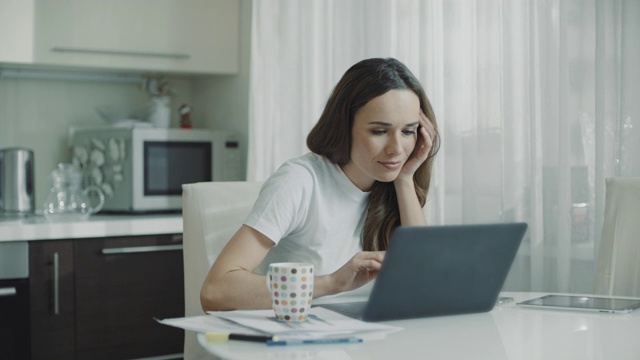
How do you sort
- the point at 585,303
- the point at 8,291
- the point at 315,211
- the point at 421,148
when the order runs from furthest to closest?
the point at 8,291, the point at 421,148, the point at 315,211, the point at 585,303

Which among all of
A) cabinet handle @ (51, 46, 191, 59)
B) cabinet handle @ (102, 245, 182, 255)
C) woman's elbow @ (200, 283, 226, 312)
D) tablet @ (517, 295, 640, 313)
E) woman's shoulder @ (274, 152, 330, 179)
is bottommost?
cabinet handle @ (102, 245, 182, 255)

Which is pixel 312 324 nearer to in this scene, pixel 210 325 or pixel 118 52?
pixel 210 325

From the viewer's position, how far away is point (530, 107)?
2623 millimetres

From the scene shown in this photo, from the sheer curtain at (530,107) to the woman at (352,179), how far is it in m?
0.60

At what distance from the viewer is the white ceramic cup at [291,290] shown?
138 cm

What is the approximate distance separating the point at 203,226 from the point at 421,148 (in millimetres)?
524

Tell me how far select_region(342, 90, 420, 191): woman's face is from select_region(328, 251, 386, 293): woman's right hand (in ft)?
1.21

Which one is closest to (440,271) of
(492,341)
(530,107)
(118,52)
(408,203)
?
(492,341)

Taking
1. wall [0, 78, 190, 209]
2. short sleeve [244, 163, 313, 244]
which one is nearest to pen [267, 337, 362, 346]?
short sleeve [244, 163, 313, 244]

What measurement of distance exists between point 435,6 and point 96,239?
140cm

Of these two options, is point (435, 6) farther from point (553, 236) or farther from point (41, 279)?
point (41, 279)

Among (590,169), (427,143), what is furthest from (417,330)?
(590,169)

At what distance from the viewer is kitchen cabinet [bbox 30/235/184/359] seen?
10.2ft

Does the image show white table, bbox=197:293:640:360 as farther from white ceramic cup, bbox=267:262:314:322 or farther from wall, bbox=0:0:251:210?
wall, bbox=0:0:251:210
